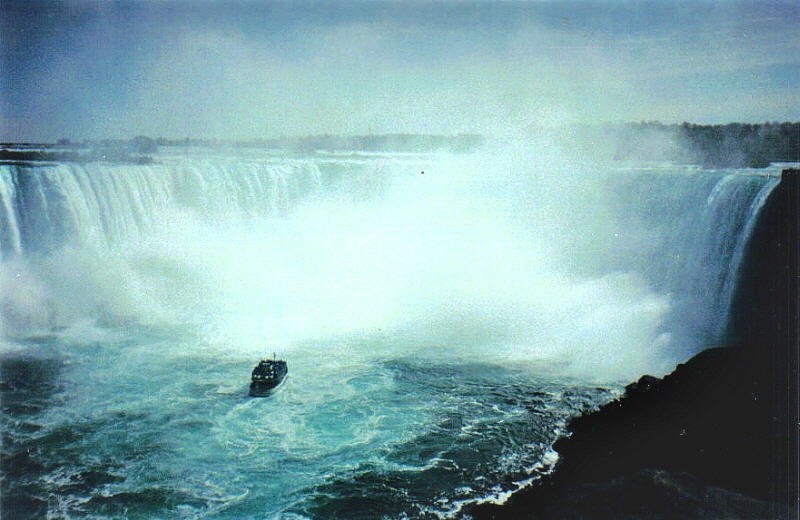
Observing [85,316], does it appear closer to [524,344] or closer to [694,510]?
[524,344]

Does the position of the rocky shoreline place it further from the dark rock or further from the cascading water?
the cascading water

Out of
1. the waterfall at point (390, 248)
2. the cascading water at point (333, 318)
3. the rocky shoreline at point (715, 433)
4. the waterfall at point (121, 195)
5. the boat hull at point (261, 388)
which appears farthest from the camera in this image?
the waterfall at point (121, 195)

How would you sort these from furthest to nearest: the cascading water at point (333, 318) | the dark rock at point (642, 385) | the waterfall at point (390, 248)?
the waterfall at point (390, 248)
the dark rock at point (642, 385)
the cascading water at point (333, 318)

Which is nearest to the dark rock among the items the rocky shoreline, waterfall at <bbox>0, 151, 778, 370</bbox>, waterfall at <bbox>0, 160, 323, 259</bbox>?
the rocky shoreline

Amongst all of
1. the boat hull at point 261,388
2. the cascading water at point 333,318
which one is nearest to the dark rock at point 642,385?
the cascading water at point 333,318

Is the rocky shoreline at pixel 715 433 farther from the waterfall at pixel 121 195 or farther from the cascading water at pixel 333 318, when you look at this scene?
the waterfall at pixel 121 195

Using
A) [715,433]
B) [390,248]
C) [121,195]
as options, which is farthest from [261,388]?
[390,248]
